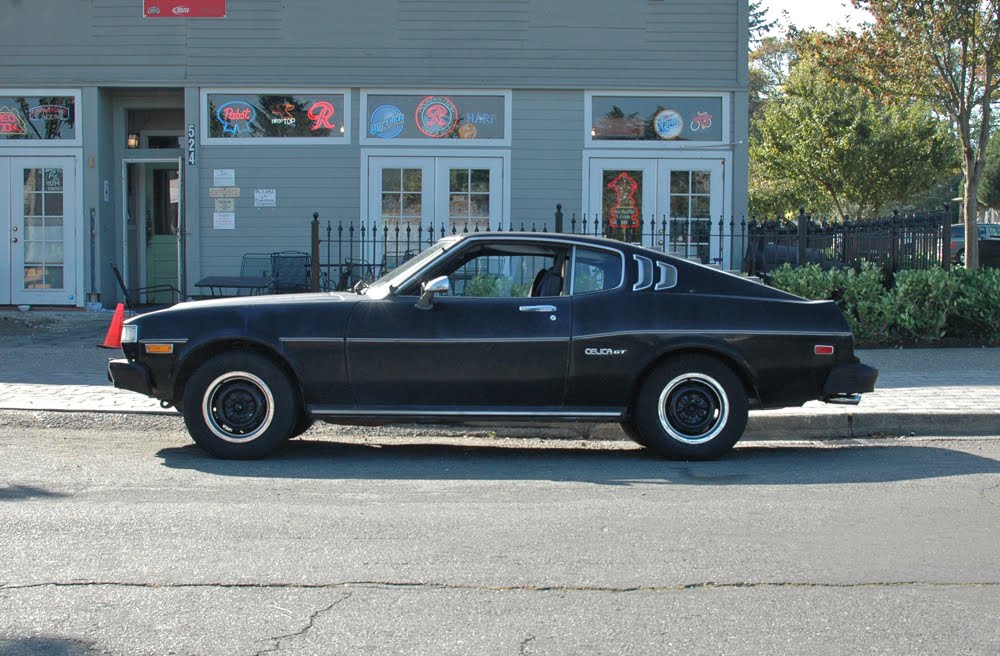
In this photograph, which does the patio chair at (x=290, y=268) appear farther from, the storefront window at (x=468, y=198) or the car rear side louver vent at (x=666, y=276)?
the car rear side louver vent at (x=666, y=276)

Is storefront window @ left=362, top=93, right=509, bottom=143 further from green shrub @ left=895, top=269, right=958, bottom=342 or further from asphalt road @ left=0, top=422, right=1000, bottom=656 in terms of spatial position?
asphalt road @ left=0, top=422, right=1000, bottom=656

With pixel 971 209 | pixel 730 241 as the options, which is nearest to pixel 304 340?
pixel 730 241

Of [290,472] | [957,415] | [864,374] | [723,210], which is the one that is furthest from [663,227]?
[290,472]

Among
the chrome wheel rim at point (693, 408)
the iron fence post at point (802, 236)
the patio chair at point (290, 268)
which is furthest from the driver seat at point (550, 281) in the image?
the patio chair at point (290, 268)

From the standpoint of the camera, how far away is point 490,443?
8305mm

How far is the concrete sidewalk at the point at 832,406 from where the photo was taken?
855 cm

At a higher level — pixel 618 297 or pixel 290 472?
pixel 618 297

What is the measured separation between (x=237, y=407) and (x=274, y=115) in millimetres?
9285

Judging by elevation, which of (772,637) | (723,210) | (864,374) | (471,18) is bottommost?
(772,637)

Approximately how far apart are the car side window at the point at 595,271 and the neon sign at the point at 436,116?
8.50 meters

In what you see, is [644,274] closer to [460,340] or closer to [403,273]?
[460,340]

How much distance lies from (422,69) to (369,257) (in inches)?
112

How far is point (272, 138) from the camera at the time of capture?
15617 millimetres

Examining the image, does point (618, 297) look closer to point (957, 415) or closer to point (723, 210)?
point (957, 415)
